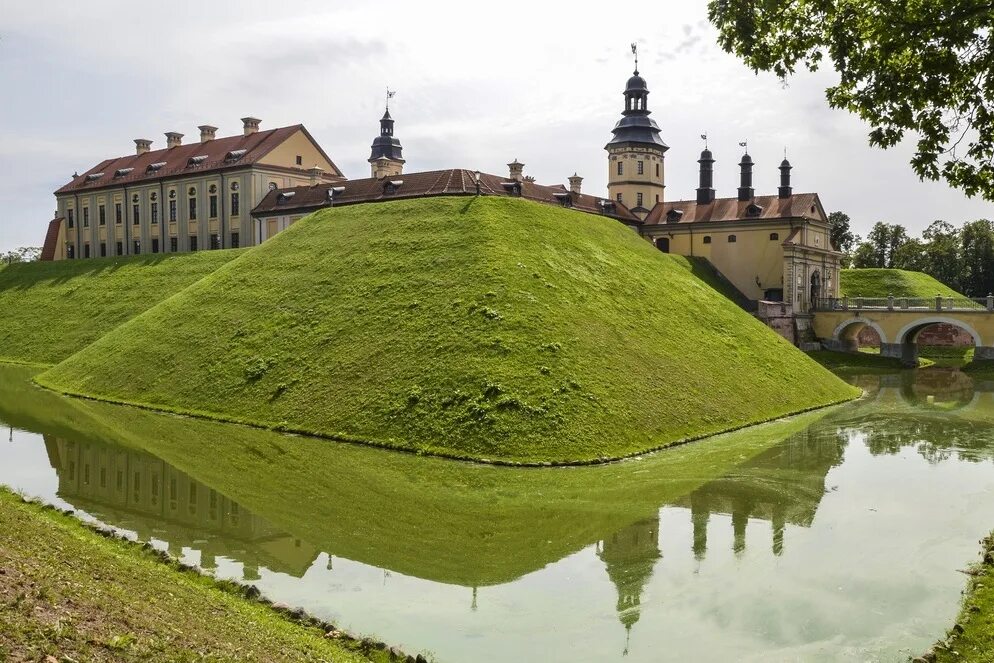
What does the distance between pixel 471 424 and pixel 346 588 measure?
14472mm

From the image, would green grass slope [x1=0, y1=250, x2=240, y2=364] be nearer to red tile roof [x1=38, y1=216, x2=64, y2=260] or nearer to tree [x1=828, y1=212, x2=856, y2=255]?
red tile roof [x1=38, y1=216, x2=64, y2=260]

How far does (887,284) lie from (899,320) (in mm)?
25876

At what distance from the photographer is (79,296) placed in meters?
73.1

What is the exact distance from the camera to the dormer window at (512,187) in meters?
70.6

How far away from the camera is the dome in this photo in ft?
300

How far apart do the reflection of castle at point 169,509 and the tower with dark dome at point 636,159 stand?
68587 mm

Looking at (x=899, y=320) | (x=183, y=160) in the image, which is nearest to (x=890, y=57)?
(x=899, y=320)

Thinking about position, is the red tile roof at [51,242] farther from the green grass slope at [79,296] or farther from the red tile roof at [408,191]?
the red tile roof at [408,191]

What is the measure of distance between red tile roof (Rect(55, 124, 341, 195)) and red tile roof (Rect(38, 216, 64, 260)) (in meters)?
4.05

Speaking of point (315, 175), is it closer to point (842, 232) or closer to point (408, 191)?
point (408, 191)

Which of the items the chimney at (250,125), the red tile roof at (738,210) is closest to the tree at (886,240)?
the red tile roof at (738,210)

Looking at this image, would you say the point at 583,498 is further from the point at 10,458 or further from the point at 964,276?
the point at 964,276

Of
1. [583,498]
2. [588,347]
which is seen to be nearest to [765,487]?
[583,498]

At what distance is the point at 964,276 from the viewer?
110m
